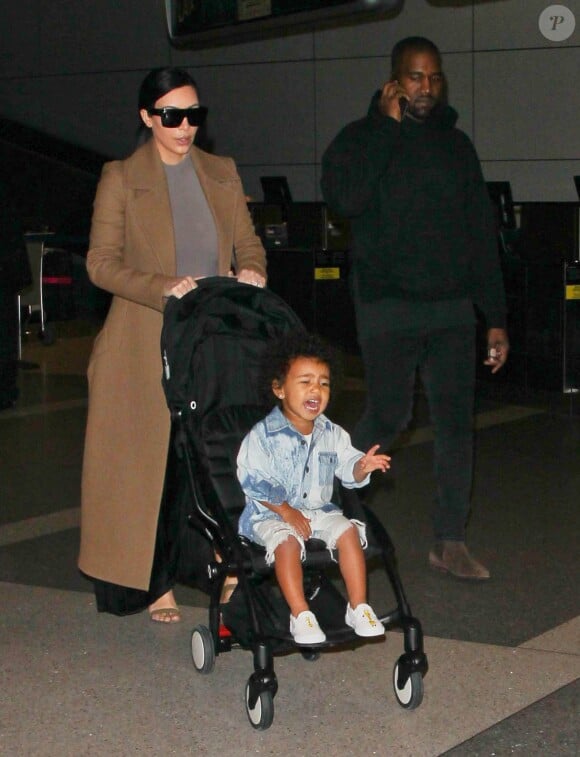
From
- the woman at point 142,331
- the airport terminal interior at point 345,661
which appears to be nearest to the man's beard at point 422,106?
the woman at point 142,331

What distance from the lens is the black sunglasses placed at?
179 inches

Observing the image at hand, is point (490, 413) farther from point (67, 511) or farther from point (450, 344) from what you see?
point (450, 344)

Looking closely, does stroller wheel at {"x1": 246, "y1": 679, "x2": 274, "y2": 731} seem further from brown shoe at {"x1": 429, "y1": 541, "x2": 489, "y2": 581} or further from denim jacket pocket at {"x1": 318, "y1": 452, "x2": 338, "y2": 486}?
brown shoe at {"x1": 429, "y1": 541, "x2": 489, "y2": 581}

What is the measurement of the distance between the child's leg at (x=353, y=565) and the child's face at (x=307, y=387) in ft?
1.28

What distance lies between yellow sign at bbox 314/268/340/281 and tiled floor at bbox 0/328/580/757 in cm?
514

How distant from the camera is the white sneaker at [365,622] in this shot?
12.8 feet

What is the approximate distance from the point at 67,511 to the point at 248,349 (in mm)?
2733

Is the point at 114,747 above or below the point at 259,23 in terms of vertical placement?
below

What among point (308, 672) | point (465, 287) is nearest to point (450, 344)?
point (465, 287)

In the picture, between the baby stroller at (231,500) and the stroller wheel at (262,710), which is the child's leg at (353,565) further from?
the stroller wheel at (262,710)

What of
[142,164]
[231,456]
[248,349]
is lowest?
[231,456]

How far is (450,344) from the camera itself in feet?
17.7

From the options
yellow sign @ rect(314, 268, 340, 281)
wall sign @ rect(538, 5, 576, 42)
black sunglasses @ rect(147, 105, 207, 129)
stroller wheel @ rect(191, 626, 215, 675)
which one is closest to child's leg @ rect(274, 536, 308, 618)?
stroller wheel @ rect(191, 626, 215, 675)

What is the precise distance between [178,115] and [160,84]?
0.39 feet
